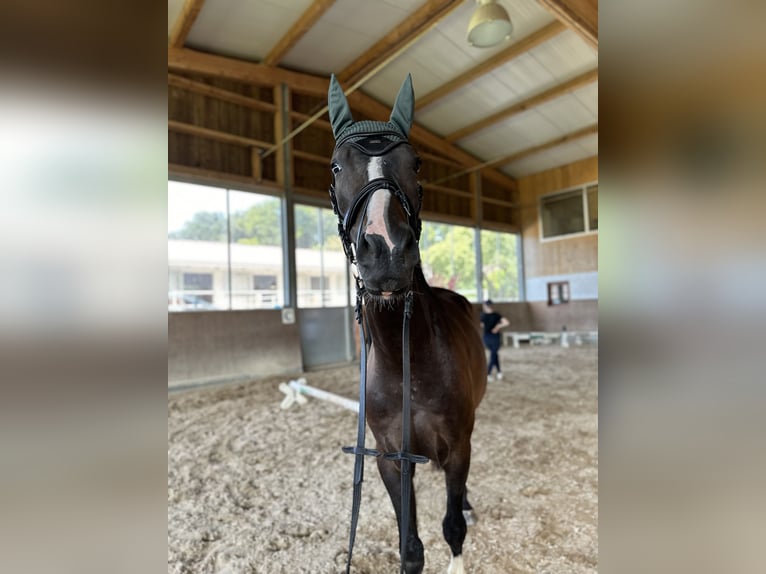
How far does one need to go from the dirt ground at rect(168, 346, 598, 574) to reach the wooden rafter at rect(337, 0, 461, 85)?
5592 millimetres

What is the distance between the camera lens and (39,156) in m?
0.39

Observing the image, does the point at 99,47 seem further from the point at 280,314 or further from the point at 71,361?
the point at 280,314

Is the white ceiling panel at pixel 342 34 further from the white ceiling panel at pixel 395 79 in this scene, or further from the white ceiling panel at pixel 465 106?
the white ceiling panel at pixel 465 106

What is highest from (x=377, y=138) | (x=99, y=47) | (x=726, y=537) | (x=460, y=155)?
(x=460, y=155)

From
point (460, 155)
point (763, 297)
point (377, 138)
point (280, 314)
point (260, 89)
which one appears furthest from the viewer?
point (460, 155)

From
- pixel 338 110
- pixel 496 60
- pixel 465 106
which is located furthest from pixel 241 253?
pixel 338 110

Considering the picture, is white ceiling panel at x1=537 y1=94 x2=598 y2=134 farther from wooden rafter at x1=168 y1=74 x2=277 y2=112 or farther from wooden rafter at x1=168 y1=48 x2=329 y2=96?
wooden rafter at x1=168 y1=74 x2=277 y2=112

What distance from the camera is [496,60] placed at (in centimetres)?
810

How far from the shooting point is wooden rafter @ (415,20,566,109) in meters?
7.17

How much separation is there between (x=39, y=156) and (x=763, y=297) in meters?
0.69

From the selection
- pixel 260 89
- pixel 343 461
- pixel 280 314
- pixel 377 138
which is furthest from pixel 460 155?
pixel 377 138

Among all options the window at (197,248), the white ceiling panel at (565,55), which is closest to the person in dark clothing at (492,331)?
the window at (197,248)

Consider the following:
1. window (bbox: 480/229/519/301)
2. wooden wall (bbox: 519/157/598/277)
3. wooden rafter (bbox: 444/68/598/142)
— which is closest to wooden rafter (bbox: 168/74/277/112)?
wooden rafter (bbox: 444/68/598/142)

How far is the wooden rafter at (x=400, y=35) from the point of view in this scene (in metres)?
5.83
